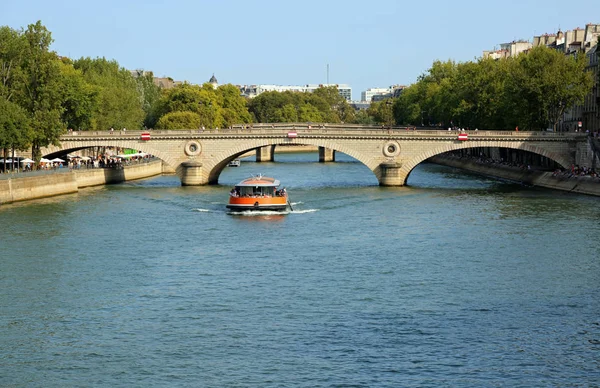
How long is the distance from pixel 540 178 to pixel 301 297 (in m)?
51.3

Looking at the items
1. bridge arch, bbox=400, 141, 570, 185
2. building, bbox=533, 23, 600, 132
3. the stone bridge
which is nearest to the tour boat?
the stone bridge

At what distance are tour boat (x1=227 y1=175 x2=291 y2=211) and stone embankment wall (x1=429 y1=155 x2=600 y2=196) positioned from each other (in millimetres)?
22007

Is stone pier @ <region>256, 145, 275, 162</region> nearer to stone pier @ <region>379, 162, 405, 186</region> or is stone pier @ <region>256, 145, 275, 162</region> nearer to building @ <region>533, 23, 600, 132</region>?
building @ <region>533, 23, 600, 132</region>

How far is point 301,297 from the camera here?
129ft

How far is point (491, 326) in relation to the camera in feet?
115

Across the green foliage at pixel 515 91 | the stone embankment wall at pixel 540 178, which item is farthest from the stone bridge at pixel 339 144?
the green foliage at pixel 515 91

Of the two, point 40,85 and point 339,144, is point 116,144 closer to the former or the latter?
point 40,85

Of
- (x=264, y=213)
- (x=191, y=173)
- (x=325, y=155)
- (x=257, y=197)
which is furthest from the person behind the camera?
(x=325, y=155)

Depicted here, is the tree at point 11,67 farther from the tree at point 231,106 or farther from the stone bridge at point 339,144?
the tree at point 231,106

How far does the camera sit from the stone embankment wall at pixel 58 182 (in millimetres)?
70062

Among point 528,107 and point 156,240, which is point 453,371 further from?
point 528,107

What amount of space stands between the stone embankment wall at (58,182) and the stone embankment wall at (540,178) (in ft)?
112

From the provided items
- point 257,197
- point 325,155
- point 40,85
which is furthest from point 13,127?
point 325,155

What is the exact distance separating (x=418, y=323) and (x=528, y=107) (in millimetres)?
61876
